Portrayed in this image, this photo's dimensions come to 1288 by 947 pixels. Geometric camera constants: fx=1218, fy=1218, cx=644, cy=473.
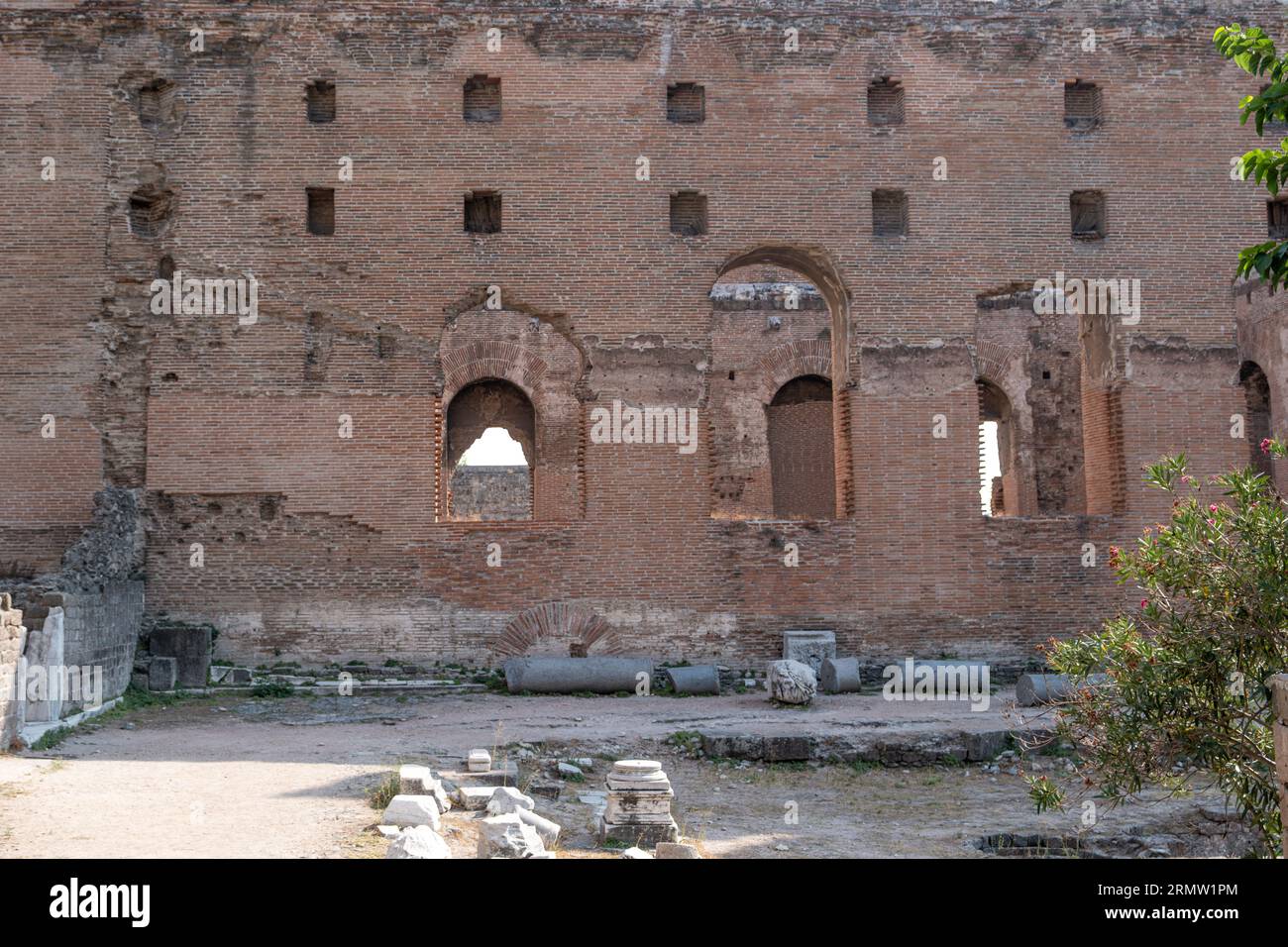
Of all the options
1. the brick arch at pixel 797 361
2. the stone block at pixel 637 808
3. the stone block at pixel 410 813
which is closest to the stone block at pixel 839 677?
the stone block at pixel 637 808

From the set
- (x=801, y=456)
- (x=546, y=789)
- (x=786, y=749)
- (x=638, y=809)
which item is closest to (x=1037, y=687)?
(x=786, y=749)

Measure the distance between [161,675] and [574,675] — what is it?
417 cm

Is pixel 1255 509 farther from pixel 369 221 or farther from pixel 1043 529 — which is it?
pixel 369 221

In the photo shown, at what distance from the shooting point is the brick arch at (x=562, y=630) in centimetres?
1309

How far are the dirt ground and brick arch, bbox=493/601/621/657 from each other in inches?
41.6

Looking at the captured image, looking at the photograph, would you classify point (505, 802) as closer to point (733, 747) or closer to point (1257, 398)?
point (733, 747)

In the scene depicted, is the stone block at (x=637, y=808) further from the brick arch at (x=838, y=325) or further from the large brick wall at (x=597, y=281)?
the brick arch at (x=838, y=325)

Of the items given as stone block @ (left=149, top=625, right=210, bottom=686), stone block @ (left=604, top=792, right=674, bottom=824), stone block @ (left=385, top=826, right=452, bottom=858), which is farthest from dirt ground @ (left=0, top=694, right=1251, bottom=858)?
stone block @ (left=149, top=625, right=210, bottom=686)

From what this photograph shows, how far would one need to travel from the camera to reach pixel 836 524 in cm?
1359

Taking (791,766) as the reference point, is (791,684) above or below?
above

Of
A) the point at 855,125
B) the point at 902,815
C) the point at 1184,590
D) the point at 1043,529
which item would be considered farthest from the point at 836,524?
the point at 1184,590

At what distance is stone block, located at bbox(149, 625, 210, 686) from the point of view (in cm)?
1250

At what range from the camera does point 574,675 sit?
12.5 metres

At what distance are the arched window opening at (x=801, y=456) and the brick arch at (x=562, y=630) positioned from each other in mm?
7875
